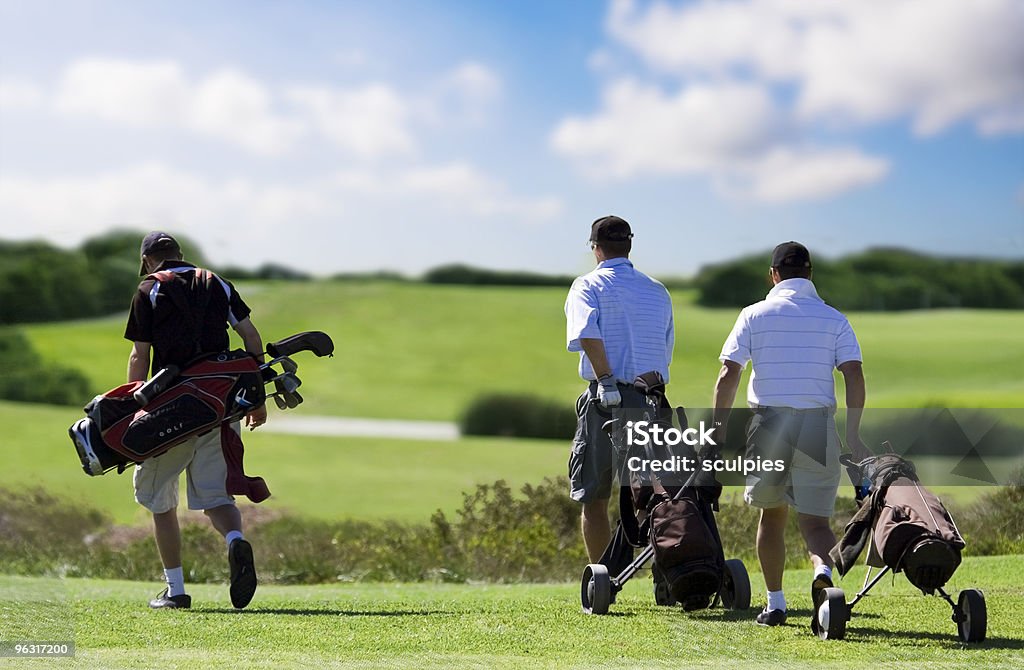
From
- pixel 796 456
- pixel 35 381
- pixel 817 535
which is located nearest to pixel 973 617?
pixel 817 535

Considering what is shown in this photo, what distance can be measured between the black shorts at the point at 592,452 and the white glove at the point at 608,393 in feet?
0.45

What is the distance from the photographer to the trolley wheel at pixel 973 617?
5.75 meters

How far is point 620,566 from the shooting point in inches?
269

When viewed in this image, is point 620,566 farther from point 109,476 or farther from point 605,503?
point 109,476

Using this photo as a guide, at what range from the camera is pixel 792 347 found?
242 inches

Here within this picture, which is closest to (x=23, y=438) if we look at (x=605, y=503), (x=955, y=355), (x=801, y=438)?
(x=605, y=503)

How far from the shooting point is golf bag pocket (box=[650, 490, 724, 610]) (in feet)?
20.0

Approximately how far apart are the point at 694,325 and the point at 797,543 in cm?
1239

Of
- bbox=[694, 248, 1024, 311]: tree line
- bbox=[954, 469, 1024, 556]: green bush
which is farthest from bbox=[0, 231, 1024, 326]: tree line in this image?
bbox=[954, 469, 1024, 556]: green bush

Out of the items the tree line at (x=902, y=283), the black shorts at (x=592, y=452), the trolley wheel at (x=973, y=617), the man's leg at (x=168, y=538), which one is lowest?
the man's leg at (x=168, y=538)

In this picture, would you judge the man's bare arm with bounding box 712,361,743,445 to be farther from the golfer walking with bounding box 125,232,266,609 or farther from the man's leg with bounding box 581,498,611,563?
the golfer walking with bounding box 125,232,266,609

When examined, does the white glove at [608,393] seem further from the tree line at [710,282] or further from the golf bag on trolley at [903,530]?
the tree line at [710,282]

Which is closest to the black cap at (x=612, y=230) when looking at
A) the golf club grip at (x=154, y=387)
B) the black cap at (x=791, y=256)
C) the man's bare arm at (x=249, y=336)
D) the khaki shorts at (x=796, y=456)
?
the black cap at (x=791, y=256)

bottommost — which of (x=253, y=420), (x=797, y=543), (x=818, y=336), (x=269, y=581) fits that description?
(x=269, y=581)
